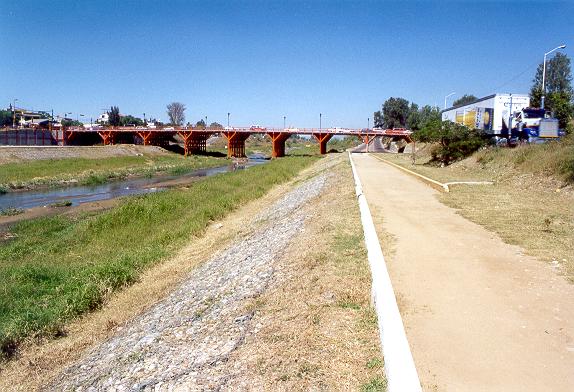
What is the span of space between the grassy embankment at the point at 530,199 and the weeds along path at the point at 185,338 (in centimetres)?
528

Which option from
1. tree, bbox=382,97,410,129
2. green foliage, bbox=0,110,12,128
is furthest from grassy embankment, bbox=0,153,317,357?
green foliage, bbox=0,110,12,128

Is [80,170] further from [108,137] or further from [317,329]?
[317,329]

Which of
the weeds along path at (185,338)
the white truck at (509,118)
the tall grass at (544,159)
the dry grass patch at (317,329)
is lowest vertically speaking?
the weeds along path at (185,338)

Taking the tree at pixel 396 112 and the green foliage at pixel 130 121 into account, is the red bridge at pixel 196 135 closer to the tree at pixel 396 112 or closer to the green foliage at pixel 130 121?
the tree at pixel 396 112

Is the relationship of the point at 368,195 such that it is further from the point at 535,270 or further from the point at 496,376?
the point at 496,376

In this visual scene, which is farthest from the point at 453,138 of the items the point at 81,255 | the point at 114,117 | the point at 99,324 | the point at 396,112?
the point at 114,117

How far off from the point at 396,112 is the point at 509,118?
9211 centimetres

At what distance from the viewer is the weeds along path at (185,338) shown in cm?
595

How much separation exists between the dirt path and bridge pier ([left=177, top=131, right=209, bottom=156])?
7651 cm

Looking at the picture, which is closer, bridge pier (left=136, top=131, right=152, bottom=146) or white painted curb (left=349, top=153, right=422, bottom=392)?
white painted curb (left=349, top=153, right=422, bottom=392)

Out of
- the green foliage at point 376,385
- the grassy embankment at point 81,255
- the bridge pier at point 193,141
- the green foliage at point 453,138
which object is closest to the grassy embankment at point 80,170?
the bridge pier at point 193,141

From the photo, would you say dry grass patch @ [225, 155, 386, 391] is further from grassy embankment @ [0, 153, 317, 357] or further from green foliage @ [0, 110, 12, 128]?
green foliage @ [0, 110, 12, 128]

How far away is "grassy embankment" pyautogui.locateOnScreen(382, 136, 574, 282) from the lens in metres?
9.35

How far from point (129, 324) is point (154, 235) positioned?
9089 mm
